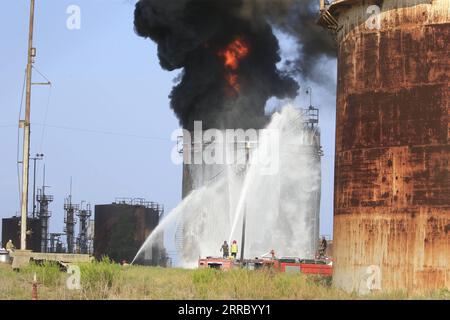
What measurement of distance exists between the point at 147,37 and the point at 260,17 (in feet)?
22.7

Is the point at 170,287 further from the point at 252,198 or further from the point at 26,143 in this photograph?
the point at 252,198

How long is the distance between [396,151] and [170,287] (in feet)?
27.1

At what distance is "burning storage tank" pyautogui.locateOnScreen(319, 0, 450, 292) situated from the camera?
84.6ft

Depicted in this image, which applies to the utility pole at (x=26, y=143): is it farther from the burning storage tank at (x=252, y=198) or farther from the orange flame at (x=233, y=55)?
the burning storage tank at (x=252, y=198)

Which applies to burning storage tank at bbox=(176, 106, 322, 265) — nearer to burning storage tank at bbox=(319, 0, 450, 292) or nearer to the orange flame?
the orange flame

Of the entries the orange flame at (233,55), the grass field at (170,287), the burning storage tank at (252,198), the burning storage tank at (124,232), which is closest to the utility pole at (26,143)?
the grass field at (170,287)

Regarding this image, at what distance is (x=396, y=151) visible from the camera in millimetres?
26469

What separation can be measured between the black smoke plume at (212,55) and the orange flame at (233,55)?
17 cm

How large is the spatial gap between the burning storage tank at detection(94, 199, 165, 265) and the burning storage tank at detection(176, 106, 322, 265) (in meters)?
8.35

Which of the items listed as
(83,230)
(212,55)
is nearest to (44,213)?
(83,230)

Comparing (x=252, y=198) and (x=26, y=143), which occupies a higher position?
(x=26, y=143)

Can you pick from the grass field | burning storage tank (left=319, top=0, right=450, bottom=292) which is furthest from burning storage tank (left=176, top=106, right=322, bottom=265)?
the grass field

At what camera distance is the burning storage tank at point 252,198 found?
196ft
